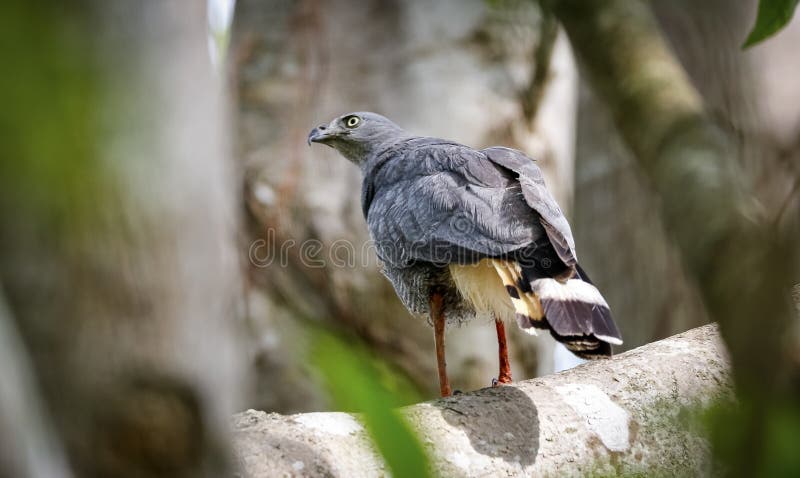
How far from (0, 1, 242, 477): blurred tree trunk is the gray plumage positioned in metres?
2.49

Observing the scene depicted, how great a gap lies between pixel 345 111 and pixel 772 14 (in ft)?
18.2

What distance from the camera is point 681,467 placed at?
3.30 metres

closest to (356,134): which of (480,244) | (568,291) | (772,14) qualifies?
(480,244)

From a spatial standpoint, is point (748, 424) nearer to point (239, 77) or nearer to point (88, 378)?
point (88, 378)

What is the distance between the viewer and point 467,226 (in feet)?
13.8

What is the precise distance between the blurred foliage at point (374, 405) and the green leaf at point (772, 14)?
1.20 m

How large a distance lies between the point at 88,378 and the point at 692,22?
6.67 metres

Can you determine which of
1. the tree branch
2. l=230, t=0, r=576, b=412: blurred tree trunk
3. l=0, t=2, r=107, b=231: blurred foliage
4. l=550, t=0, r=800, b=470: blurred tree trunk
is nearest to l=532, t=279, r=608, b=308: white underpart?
the tree branch

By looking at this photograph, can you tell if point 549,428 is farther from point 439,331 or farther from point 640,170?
point 640,170

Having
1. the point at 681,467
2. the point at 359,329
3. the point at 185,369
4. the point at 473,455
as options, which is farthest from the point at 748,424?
the point at 359,329

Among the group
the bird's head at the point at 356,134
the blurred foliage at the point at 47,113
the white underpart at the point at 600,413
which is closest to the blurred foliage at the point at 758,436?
the blurred foliage at the point at 47,113

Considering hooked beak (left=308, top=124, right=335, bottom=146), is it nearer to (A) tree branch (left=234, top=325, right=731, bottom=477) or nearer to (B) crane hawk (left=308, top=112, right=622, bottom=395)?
(B) crane hawk (left=308, top=112, right=622, bottom=395)

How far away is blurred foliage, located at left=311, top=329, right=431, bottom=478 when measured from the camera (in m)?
1.27

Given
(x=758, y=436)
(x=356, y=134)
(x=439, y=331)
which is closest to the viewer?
(x=758, y=436)
